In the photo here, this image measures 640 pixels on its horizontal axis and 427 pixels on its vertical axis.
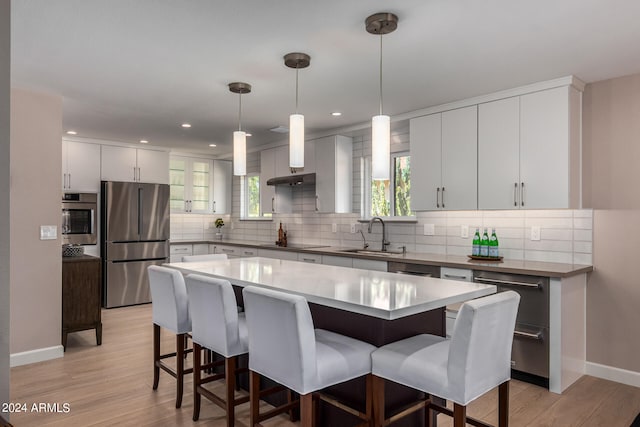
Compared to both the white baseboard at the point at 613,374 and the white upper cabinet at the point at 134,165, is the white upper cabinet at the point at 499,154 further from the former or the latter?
the white upper cabinet at the point at 134,165

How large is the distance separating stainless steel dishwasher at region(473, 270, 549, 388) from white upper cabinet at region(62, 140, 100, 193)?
5.08m

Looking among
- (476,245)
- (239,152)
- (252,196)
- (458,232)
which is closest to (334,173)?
(458,232)

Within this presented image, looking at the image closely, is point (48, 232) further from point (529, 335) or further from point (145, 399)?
point (529, 335)

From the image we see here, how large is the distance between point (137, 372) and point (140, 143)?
3656mm

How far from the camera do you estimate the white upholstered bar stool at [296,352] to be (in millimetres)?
1717

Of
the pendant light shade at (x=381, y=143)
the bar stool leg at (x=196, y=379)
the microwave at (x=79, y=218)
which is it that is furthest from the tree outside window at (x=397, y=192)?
the microwave at (x=79, y=218)

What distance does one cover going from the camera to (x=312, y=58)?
9.07ft

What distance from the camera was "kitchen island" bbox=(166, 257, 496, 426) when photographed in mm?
1785

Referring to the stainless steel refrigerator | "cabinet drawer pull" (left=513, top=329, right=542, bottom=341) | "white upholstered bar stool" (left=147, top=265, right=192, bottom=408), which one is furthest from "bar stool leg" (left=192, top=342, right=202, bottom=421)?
the stainless steel refrigerator

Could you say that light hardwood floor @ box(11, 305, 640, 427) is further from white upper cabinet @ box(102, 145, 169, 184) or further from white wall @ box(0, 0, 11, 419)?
white upper cabinet @ box(102, 145, 169, 184)

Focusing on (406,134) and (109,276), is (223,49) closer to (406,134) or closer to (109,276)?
(406,134)

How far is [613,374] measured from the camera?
3145mm

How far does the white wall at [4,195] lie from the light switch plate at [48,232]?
8.84 feet

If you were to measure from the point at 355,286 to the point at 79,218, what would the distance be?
461cm
